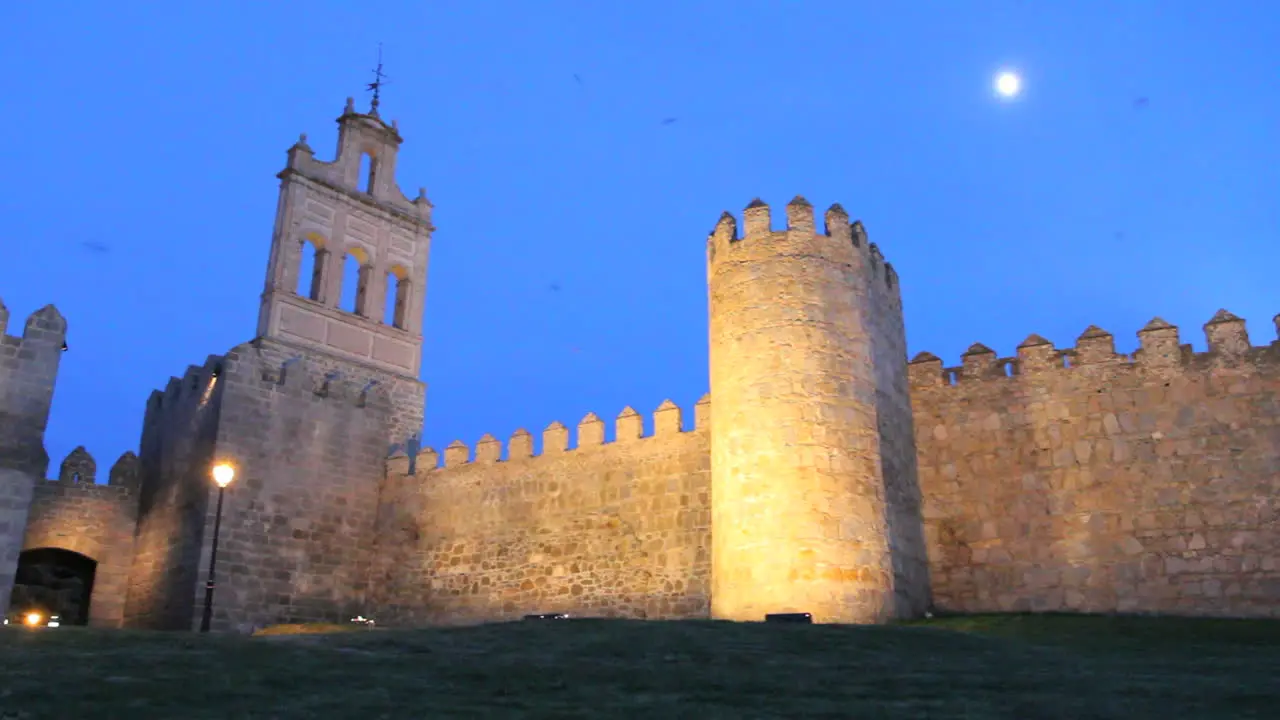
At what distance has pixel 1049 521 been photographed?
1506 centimetres

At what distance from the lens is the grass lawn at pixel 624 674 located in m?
→ 6.87

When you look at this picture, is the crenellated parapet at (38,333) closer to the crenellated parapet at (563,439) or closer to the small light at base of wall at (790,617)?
the crenellated parapet at (563,439)

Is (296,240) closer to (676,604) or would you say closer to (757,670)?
(676,604)

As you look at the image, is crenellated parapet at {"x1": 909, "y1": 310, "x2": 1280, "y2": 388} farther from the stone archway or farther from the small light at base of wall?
the stone archway

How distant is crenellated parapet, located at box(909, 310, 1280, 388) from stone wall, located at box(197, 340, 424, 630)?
1096 cm

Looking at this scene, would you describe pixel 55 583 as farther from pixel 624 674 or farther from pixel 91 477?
pixel 624 674

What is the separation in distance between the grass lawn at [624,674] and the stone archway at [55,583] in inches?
470

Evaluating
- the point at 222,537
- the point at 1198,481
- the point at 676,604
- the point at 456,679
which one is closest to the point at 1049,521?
the point at 1198,481

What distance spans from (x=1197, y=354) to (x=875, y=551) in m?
5.46

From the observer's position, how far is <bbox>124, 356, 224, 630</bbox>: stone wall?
735 inches

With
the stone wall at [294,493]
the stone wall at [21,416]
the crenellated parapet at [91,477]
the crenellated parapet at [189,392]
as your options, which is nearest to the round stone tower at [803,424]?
the stone wall at [294,493]

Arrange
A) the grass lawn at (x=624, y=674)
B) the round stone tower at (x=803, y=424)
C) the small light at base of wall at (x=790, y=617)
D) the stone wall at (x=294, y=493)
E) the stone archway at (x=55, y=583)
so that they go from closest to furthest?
the grass lawn at (x=624, y=674), the small light at base of wall at (x=790, y=617), the round stone tower at (x=803, y=424), the stone wall at (x=294, y=493), the stone archway at (x=55, y=583)

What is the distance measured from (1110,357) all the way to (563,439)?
9086 mm

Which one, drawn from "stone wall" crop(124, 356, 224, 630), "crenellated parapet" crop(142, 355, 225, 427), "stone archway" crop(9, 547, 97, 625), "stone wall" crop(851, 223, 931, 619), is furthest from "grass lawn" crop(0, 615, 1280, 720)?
"stone archway" crop(9, 547, 97, 625)
